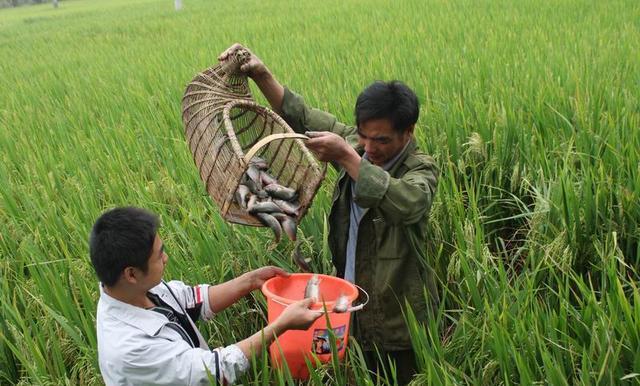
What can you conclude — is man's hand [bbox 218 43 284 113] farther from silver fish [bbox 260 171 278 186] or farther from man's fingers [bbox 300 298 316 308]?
man's fingers [bbox 300 298 316 308]

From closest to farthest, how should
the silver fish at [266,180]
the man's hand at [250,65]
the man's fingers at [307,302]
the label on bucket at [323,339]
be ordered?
the man's fingers at [307,302] < the label on bucket at [323,339] < the silver fish at [266,180] < the man's hand at [250,65]

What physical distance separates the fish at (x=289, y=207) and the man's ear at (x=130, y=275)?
46 centimetres

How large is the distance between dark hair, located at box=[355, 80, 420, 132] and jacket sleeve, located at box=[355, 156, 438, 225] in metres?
0.16

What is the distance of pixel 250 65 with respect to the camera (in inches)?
83.7

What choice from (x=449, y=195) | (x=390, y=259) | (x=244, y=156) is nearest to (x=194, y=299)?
(x=244, y=156)

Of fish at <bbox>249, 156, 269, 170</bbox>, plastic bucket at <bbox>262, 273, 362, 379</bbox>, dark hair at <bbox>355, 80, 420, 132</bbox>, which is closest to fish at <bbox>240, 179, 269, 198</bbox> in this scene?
fish at <bbox>249, 156, 269, 170</bbox>

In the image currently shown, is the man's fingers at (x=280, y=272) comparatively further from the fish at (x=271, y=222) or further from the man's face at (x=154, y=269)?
the man's face at (x=154, y=269)

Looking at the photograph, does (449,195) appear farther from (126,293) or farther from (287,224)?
(126,293)

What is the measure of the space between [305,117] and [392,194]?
0.70 meters

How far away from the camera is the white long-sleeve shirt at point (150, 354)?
136 cm

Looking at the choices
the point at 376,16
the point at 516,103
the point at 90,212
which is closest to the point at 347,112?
the point at 516,103

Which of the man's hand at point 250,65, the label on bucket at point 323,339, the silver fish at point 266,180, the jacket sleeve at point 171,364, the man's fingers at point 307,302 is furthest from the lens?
the man's hand at point 250,65

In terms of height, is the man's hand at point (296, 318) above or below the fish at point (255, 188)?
below

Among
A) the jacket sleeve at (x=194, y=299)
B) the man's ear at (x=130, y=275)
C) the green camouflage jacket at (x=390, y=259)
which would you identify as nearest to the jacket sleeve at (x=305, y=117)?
the green camouflage jacket at (x=390, y=259)
